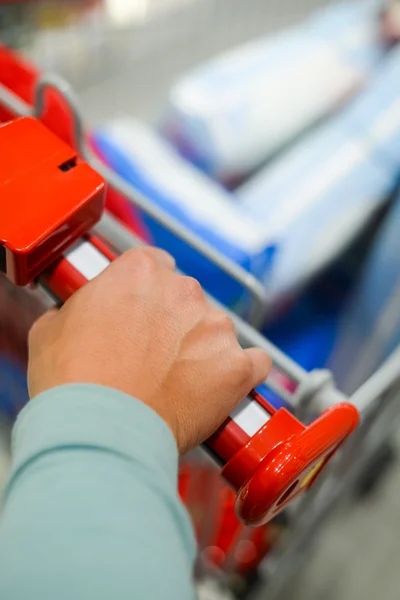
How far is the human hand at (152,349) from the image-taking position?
0.36 m

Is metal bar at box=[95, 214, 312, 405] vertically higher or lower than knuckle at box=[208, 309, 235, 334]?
lower

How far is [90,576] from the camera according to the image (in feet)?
0.88

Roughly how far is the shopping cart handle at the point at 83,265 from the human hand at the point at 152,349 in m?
0.02

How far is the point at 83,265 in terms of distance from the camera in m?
0.44

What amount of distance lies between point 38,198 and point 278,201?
0.41m

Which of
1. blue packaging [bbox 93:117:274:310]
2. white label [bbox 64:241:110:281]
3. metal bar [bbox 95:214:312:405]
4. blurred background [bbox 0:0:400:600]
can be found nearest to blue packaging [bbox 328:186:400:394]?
blurred background [bbox 0:0:400:600]

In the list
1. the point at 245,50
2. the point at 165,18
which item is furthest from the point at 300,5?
the point at 245,50

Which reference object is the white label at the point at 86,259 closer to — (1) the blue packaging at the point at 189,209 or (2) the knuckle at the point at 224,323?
(2) the knuckle at the point at 224,323

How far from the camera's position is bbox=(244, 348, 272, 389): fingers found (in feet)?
1.36

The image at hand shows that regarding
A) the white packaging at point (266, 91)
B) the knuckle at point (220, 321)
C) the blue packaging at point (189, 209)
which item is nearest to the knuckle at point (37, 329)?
the knuckle at point (220, 321)

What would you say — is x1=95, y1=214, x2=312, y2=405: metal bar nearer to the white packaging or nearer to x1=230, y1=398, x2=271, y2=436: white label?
x1=230, y1=398, x2=271, y2=436: white label

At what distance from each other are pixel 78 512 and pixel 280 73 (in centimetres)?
78

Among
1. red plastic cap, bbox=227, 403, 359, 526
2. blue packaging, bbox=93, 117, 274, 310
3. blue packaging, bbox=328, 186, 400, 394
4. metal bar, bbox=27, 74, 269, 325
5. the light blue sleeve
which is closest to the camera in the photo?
the light blue sleeve

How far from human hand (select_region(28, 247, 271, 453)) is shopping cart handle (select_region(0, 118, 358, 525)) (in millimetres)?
23
